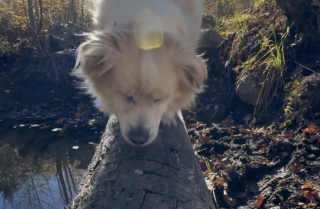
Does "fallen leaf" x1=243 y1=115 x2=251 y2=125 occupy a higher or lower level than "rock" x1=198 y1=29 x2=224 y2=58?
lower

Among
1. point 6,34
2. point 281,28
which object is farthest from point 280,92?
point 6,34

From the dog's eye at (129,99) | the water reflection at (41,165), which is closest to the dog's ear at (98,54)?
the dog's eye at (129,99)

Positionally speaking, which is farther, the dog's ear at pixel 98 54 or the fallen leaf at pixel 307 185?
the fallen leaf at pixel 307 185

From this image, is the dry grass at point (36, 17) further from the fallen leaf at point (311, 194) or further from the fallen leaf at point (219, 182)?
the fallen leaf at point (311, 194)

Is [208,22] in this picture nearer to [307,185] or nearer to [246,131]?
[246,131]

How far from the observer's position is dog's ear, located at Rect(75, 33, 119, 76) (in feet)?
12.7

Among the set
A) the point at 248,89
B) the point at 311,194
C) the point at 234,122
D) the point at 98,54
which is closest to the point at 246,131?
the point at 234,122

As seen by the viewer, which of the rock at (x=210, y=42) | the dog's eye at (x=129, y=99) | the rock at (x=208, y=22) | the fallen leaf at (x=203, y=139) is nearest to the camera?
the dog's eye at (x=129, y=99)

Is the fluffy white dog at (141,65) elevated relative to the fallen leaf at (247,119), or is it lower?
elevated

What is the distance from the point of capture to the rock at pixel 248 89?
6.08m

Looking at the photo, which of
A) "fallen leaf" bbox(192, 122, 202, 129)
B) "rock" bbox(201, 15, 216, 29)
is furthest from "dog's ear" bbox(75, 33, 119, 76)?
"rock" bbox(201, 15, 216, 29)

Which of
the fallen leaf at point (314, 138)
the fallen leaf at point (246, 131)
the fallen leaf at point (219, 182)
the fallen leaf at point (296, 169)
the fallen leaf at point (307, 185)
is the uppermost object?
the fallen leaf at point (314, 138)

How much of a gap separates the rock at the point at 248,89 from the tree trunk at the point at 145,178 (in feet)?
7.77

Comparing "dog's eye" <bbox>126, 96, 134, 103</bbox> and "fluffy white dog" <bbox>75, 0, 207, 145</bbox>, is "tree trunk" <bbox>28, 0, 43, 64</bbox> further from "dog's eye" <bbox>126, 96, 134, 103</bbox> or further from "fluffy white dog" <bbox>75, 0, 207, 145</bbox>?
"dog's eye" <bbox>126, 96, 134, 103</bbox>
